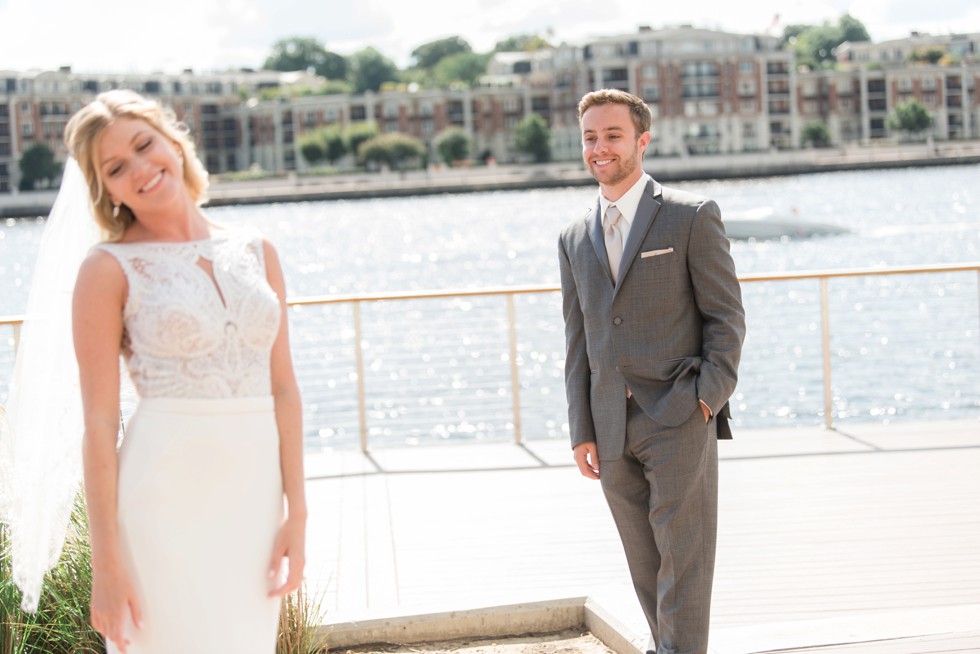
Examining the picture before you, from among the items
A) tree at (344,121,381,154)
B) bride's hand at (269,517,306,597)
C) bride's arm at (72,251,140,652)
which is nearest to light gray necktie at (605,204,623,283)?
bride's hand at (269,517,306,597)

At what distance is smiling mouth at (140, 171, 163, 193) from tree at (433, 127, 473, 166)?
98380mm

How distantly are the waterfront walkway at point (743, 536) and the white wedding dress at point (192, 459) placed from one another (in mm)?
1577

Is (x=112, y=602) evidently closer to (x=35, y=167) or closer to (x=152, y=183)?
(x=152, y=183)

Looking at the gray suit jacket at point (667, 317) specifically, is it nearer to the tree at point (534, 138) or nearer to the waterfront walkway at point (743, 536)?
the waterfront walkway at point (743, 536)

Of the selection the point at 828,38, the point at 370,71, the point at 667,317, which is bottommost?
the point at 667,317

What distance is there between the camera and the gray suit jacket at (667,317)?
2.86 metres

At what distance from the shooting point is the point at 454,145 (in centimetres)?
9969

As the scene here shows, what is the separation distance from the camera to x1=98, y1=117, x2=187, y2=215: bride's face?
2104 millimetres

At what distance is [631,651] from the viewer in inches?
132

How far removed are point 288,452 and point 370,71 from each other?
13052 centimetres

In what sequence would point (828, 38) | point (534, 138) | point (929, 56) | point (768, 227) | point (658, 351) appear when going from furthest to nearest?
point (828, 38)
point (929, 56)
point (534, 138)
point (768, 227)
point (658, 351)

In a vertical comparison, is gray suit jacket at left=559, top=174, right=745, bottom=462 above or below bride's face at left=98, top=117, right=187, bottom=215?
below

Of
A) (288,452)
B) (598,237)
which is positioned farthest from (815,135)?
(288,452)

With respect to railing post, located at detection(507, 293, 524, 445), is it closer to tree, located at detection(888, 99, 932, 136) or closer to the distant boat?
the distant boat
